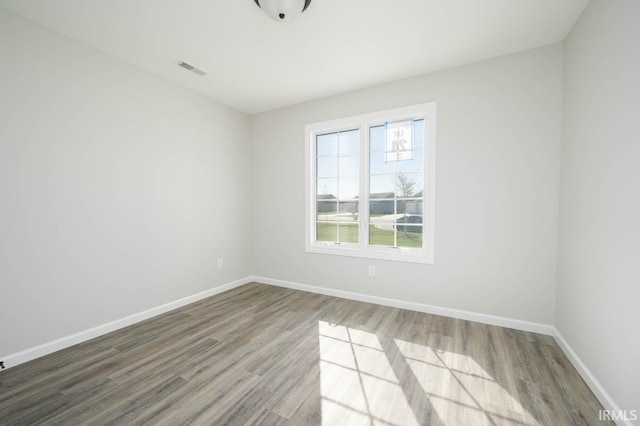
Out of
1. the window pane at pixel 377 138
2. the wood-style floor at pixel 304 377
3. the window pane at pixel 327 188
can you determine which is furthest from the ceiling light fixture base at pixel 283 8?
the wood-style floor at pixel 304 377

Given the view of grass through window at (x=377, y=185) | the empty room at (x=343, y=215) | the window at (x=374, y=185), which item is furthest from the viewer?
the view of grass through window at (x=377, y=185)

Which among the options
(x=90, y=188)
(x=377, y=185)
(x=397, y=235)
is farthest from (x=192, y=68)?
(x=397, y=235)

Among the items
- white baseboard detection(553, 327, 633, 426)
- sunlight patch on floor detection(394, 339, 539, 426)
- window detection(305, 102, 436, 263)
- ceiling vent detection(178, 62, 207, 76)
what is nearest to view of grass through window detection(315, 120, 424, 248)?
→ window detection(305, 102, 436, 263)

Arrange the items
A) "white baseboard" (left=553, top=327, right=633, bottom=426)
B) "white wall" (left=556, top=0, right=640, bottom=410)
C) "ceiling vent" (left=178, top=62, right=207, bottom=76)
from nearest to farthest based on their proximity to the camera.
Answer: "white wall" (left=556, top=0, right=640, bottom=410) → "white baseboard" (left=553, top=327, right=633, bottom=426) → "ceiling vent" (left=178, top=62, right=207, bottom=76)

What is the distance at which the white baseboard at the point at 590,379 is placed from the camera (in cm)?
153

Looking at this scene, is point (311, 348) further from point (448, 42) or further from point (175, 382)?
point (448, 42)

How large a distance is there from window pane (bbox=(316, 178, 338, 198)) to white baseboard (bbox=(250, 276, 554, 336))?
1.38m

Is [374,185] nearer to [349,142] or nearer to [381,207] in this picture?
[381,207]

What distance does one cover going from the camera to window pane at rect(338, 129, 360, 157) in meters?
3.57

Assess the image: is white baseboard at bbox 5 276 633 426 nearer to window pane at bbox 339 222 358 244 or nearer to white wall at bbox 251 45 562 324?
white wall at bbox 251 45 562 324

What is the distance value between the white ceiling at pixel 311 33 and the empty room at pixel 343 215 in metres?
0.02

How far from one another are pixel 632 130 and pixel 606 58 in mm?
622

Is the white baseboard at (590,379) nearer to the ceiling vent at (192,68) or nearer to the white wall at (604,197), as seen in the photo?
the white wall at (604,197)

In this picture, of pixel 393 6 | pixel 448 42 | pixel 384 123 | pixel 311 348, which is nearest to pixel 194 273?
pixel 311 348
